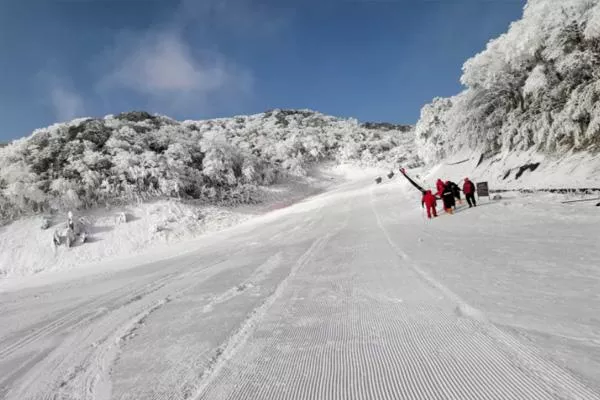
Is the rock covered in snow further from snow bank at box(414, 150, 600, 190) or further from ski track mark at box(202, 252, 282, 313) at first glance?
snow bank at box(414, 150, 600, 190)

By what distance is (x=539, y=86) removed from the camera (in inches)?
527

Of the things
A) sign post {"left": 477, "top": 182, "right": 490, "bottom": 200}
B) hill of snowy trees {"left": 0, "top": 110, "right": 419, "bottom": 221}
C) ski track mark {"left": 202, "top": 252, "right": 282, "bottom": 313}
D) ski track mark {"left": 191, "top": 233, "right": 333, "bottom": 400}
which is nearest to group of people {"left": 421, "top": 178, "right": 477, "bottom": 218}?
sign post {"left": 477, "top": 182, "right": 490, "bottom": 200}

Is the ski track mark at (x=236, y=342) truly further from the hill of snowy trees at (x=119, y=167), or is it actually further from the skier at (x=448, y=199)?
the hill of snowy trees at (x=119, y=167)

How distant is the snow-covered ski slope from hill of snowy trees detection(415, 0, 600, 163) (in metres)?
7.68

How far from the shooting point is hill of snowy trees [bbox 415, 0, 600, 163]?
39.1 ft

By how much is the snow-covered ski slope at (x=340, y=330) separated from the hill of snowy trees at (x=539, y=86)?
768cm

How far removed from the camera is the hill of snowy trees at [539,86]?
11.9m

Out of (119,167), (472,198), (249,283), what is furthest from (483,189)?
(119,167)

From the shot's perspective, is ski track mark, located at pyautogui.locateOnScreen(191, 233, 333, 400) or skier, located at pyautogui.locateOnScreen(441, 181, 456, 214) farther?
skier, located at pyautogui.locateOnScreen(441, 181, 456, 214)

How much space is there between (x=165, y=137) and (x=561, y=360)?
2546cm

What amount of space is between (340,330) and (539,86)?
50.3 feet

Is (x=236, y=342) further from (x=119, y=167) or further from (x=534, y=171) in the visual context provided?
(x=119, y=167)

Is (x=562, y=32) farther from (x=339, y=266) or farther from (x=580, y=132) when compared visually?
(x=339, y=266)

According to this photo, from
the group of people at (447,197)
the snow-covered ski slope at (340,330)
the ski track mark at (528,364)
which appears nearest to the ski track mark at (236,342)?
the snow-covered ski slope at (340,330)
